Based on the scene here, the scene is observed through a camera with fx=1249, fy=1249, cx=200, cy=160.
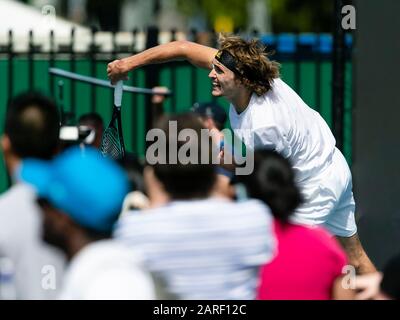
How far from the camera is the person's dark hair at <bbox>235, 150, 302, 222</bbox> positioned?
15.9 feet

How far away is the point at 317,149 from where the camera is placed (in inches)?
288

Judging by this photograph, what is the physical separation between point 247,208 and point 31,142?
0.98m

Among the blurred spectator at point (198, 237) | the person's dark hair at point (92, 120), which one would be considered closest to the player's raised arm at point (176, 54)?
the person's dark hair at point (92, 120)

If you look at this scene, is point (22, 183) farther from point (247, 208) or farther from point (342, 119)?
point (342, 119)

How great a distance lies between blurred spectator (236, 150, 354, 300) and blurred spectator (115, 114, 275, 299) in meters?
0.20

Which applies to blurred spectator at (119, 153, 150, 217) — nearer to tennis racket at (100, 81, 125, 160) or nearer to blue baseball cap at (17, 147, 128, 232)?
tennis racket at (100, 81, 125, 160)

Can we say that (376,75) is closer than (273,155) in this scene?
No

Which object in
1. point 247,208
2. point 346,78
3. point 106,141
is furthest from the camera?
point 346,78

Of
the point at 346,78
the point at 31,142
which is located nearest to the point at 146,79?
the point at 346,78

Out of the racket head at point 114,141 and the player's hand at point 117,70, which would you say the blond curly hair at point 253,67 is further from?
the racket head at point 114,141

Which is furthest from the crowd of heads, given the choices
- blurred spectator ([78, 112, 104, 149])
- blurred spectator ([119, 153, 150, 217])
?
blurred spectator ([78, 112, 104, 149])

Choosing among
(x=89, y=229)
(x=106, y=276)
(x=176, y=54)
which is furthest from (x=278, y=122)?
(x=106, y=276)

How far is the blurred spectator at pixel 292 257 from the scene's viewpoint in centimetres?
477
